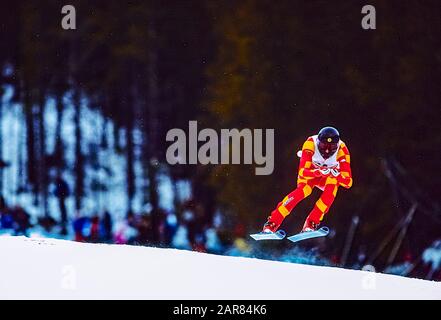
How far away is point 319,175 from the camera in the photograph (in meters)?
4.09

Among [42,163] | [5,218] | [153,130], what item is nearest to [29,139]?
[42,163]

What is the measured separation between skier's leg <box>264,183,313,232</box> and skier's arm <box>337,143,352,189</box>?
22cm

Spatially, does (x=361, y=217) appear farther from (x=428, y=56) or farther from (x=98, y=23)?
(x=98, y=23)

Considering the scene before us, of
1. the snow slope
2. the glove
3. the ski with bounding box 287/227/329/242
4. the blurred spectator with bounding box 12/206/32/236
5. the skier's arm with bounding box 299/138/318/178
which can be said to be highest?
the skier's arm with bounding box 299/138/318/178

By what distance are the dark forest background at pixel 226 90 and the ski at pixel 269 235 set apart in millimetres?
45

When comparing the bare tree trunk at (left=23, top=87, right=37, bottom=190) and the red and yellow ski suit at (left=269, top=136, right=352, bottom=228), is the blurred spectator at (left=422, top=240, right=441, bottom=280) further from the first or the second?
the bare tree trunk at (left=23, top=87, right=37, bottom=190)

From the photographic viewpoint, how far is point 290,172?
4.09m

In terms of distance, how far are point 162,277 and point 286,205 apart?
890 millimetres

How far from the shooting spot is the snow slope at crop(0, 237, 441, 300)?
3803 mm

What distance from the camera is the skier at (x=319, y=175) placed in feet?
13.3

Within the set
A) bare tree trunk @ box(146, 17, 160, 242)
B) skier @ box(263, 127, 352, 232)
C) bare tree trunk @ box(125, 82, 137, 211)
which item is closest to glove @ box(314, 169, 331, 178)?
skier @ box(263, 127, 352, 232)

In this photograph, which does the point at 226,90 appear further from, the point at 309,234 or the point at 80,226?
the point at 80,226
